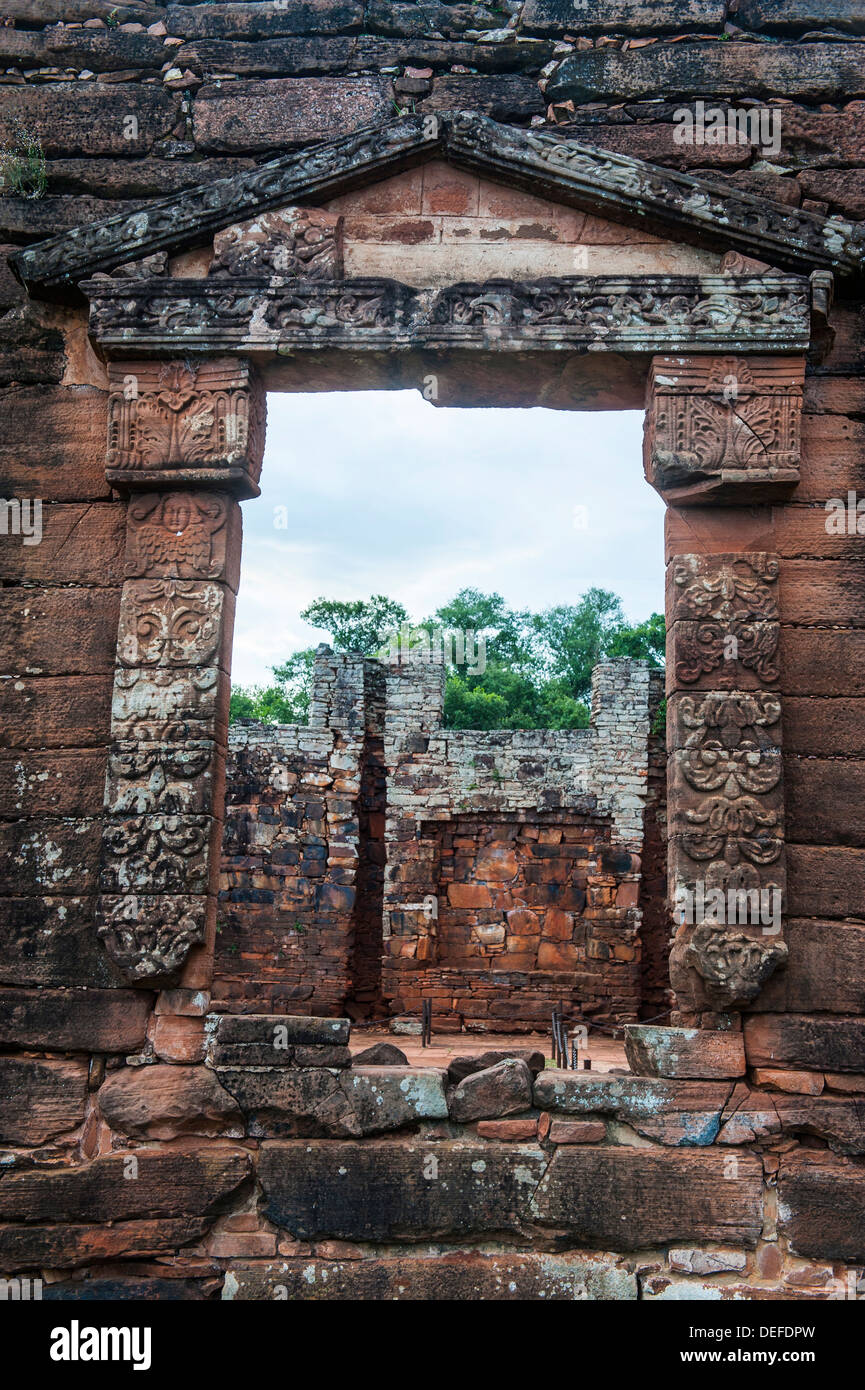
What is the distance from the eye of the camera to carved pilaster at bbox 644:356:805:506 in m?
4.84

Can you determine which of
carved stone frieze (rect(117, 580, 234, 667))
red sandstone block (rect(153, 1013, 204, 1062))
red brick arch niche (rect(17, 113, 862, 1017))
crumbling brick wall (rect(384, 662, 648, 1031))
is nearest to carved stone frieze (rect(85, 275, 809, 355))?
red brick arch niche (rect(17, 113, 862, 1017))

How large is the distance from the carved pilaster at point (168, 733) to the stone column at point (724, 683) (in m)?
1.96

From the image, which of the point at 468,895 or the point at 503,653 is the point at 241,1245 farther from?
the point at 503,653

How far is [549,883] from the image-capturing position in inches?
543

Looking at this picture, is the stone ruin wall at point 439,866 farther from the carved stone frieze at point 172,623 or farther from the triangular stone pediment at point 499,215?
the triangular stone pediment at point 499,215

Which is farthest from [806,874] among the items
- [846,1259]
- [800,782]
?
[846,1259]

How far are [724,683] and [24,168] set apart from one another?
4.21 meters

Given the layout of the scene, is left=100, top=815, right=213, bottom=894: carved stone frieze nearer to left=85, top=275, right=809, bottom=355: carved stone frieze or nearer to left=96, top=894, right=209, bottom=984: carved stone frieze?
left=96, top=894, right=209, bottom=984: carved stone frieze

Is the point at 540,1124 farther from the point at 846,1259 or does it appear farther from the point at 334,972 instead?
the point at 334,972

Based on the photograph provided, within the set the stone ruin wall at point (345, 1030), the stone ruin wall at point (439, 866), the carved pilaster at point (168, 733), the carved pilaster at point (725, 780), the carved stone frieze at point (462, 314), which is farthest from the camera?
the stone ruin wall at point (439, 866)

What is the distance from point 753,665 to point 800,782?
0.54m

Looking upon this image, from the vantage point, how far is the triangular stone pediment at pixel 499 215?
498cm

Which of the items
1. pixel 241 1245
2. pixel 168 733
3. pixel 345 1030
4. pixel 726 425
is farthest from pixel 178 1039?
pixel 726 425

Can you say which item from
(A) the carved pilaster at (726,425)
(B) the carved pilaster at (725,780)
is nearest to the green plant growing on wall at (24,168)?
(A) the carved pilaster at (726,425)
